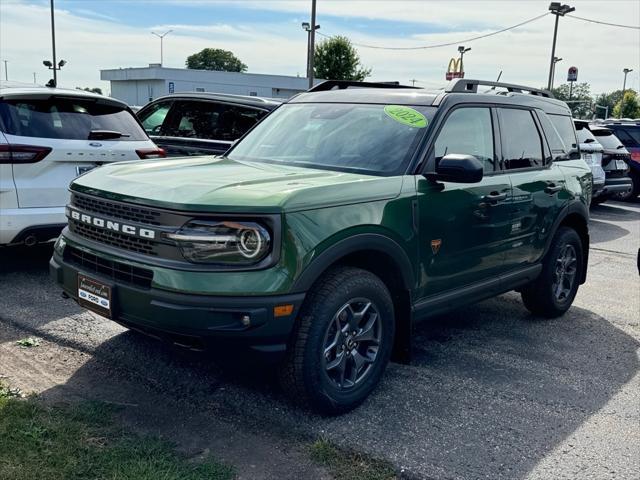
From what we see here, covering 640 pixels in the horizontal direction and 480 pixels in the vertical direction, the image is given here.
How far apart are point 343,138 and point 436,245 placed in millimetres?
946

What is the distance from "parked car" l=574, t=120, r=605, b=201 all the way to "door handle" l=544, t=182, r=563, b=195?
795cm

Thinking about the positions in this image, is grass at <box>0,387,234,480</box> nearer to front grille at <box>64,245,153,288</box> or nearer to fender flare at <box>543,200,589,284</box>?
front grille at <box>64,245,153,288</box>

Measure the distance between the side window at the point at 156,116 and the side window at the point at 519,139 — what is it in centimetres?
495

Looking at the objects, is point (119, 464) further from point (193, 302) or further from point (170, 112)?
point (170, 112)

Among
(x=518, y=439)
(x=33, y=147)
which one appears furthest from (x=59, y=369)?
(x=518, y=439)

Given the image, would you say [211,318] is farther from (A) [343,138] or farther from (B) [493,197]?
(B) [493,197]

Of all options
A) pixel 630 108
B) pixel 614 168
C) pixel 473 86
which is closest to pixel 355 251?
pixel 473 86

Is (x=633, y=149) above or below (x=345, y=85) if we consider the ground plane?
below

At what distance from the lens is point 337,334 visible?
367 centimetres

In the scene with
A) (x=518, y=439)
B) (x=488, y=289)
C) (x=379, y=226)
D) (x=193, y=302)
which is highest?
(x=379, y=226)

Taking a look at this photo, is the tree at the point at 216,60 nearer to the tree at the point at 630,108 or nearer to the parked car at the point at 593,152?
the tree at the point at 630,108

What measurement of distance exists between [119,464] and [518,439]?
206cm

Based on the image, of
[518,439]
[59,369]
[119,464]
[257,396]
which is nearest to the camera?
[119,464]

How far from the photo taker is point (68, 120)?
19.3 ft
